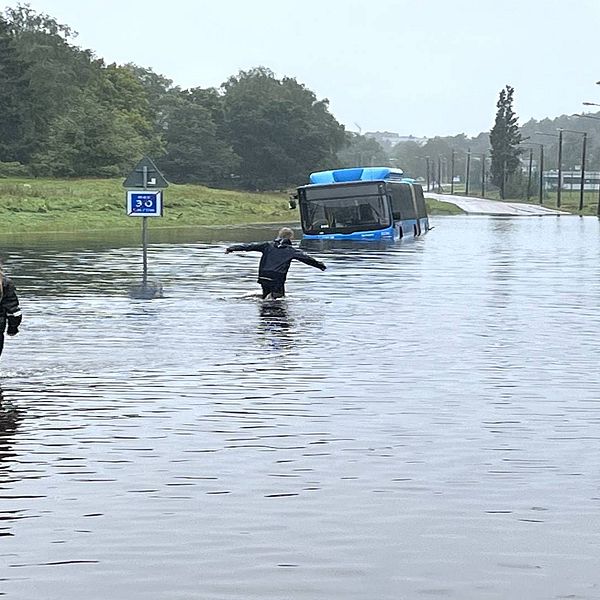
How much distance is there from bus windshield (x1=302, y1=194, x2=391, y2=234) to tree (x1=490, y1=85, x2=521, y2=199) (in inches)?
5110

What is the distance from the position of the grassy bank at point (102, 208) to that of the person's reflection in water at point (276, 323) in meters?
37.0

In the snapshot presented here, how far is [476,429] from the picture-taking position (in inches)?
462

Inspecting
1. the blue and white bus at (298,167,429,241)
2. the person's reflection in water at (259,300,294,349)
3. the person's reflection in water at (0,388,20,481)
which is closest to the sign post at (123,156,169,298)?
the person's reflection in water at (259,300,294,349)

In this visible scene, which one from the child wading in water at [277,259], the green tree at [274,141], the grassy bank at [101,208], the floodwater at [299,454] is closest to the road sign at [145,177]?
the child wading in water at [277,259]

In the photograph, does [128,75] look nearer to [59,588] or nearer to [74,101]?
[74,101]

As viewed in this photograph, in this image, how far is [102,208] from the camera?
75.4 meters

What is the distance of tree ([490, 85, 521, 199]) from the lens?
179 m

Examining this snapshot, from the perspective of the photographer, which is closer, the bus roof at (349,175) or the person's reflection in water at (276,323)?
the person's reflection in water at (276,323)

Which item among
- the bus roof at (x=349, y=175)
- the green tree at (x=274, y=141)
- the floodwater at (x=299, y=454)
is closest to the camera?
the floodwater at (x=299, y=454)

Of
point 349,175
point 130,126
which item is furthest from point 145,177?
point 130,126

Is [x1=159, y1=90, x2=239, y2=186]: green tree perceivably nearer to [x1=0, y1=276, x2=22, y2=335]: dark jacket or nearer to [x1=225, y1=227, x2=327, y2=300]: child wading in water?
[x1=225, y1=227, x2=327, y2=300]: child wading in water

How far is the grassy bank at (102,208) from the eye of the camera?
6706 centimetres

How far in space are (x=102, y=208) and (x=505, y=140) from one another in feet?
366

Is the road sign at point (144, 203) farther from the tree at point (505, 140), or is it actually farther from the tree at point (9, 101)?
the tree at point (505, 140)
